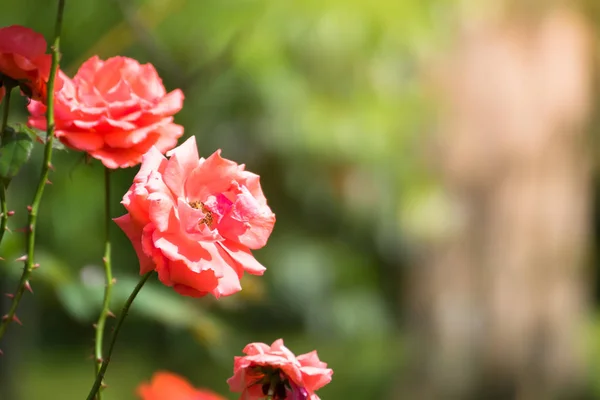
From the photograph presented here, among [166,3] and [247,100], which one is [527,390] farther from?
[166,3]

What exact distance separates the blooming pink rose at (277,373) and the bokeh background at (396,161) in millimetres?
445

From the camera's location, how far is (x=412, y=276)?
4.30 metres

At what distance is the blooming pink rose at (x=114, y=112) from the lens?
1.85ft

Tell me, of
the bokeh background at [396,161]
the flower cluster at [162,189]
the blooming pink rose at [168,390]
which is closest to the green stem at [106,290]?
the flower cluster at [162,189]

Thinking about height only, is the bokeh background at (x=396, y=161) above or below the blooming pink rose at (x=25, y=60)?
above

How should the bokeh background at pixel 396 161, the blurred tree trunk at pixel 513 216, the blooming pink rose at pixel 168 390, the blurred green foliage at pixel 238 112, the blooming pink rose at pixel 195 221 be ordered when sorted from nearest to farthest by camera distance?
the blooming pink rose at pixel 195 221
the blooming pink rose at pixel 168 390
the blurred green foliage at pixel 238 112
the bokeh background at pixel 396 161
the blurred tree trunk at pixel 513 216

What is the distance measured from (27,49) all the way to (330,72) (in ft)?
8.46

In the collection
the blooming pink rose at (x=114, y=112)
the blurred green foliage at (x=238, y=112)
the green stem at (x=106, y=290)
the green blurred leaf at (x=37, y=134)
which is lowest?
the green stem at (x=106, y=290)

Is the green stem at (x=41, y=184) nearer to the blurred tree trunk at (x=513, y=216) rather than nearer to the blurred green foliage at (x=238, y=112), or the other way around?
the blurred green foliage at (x=238, y=112)

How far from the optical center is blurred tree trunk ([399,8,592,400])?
3.86m

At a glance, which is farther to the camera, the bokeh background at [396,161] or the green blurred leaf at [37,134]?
the bokeh background at [396,161]

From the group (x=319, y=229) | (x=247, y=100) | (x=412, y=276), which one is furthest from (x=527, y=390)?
(x=319, y=229)

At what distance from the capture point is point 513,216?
390 cm

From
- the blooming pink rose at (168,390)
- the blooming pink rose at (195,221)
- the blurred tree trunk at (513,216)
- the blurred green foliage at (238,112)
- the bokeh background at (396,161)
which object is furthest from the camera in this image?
the blurred tree trunk at (513,216)
